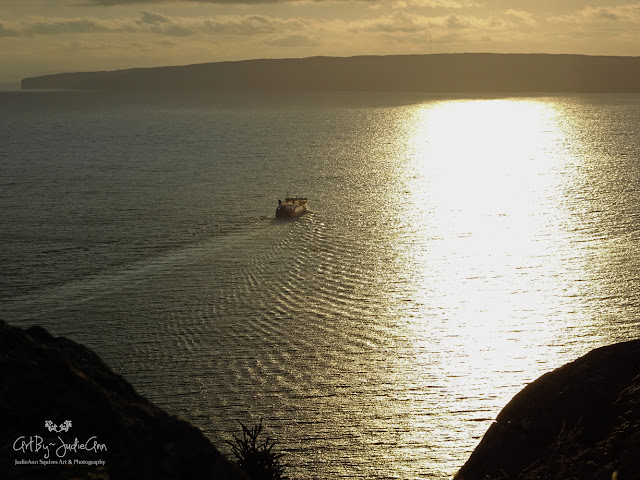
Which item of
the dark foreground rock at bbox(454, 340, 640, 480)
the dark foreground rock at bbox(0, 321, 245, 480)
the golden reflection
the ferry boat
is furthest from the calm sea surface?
the dark foreground rock at bbox(0, 321, 245, 480)

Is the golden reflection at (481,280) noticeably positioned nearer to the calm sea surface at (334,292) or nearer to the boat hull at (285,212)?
the calm sea surface at (334,292)

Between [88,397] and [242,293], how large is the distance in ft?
135

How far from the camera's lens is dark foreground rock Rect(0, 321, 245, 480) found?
8328mm

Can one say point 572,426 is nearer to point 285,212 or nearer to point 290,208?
point 285,212

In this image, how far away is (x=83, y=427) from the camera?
8.80 m

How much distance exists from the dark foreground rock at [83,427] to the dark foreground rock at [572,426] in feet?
16.5

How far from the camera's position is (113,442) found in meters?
8.82

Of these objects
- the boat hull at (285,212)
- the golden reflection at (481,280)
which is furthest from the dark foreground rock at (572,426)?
the boat hull at (285,212)

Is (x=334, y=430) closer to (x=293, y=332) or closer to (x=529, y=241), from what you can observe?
(x=293, y=332)

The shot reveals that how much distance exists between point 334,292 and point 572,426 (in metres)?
39.0

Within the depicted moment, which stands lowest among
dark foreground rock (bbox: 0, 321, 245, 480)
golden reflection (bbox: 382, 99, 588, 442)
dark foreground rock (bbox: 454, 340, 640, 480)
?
golden reflection (bbox: 382, 99, 588, 442)

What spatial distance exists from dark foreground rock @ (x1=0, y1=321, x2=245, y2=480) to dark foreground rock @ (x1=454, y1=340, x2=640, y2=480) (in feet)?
16.5

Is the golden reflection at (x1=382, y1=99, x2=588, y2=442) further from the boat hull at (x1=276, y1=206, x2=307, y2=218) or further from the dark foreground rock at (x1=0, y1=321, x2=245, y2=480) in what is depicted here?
the dark foreground rock at (x1=0, y1=321, x2=245, y2=480)

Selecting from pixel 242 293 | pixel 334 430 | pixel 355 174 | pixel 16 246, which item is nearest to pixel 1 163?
pixel 355 174
